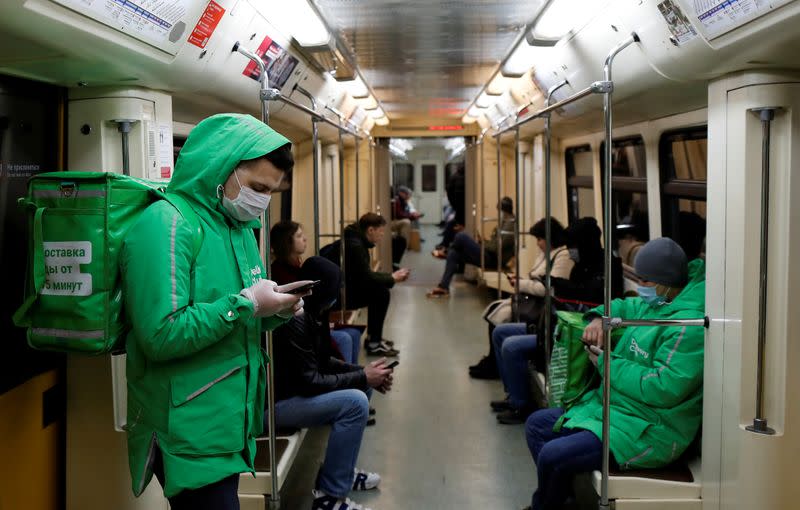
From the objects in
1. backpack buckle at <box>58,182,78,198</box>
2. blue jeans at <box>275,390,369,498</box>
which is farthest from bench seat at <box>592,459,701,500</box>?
backpack buckle at <box>58,182,78,198</box>

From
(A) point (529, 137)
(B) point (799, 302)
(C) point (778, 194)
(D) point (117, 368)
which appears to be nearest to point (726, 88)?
(C) point (778, 194)

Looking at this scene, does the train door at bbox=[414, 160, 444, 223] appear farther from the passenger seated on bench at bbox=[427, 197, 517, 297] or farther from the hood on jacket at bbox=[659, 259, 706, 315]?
the hood on jacket at bbox=[659, 259, 706, 315]

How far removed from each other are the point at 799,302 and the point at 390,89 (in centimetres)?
564

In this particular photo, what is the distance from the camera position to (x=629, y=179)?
577cm

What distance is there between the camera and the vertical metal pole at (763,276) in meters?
2.69

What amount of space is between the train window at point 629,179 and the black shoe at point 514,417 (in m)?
1.75

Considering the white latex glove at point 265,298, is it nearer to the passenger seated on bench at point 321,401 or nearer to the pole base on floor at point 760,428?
the passenger seated on bench at point 321,401

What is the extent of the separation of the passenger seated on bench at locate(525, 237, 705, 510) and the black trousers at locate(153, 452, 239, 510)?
1.62 m

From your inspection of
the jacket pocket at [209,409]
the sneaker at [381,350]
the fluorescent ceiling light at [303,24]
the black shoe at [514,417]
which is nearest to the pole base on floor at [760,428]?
the jacket pocket at [209,409]

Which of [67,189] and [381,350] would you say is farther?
[381,350]

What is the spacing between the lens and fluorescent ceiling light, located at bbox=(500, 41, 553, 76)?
5145 mm

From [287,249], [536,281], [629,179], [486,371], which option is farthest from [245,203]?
[486,371]

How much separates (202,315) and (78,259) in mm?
524

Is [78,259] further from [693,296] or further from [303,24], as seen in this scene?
[693,296]
